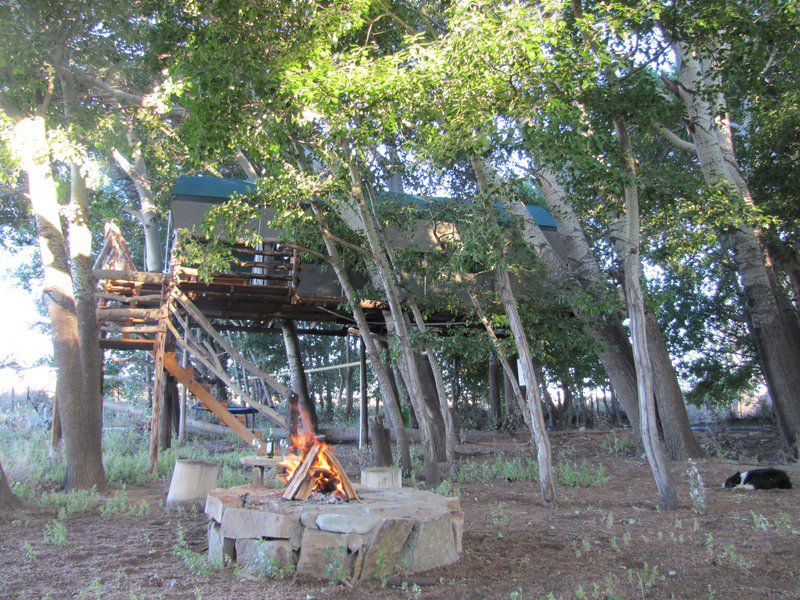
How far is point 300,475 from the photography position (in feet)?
17.8

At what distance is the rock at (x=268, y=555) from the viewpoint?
4.53 meters

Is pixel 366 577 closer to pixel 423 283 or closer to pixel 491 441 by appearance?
pixel 423 283

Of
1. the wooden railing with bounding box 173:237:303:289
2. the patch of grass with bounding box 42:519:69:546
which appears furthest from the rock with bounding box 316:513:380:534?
the wooden railing with bounding box 173:237:303:289

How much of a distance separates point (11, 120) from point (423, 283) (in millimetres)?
7055

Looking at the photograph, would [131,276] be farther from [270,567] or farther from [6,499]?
[270,567]

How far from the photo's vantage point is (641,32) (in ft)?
25.4

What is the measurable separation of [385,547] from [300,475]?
1181 mm

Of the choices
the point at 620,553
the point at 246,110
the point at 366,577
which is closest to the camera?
the point at 366,577

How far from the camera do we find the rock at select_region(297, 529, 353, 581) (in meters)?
4.40

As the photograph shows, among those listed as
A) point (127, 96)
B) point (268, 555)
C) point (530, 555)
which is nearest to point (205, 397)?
point (127, 96)

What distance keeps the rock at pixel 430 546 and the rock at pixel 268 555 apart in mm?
817

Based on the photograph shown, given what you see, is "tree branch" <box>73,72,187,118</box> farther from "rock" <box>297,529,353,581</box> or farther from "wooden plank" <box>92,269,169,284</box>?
"rock" <box>297,529,353,581</box>

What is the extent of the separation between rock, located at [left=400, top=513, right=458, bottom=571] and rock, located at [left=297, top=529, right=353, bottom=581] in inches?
18.4

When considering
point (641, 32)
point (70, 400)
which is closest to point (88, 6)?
point (70, 400)
